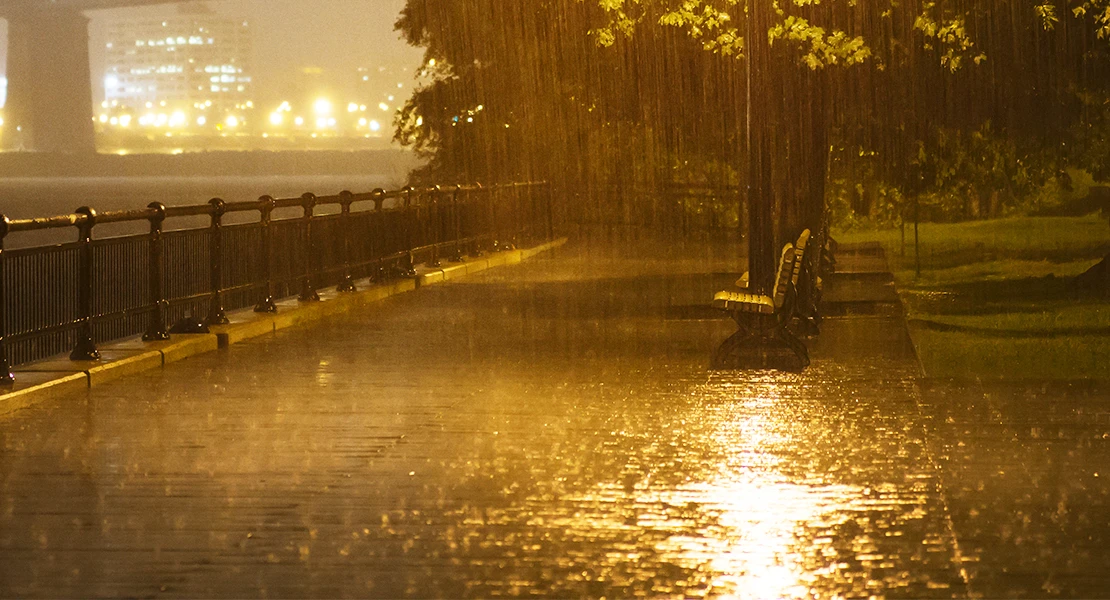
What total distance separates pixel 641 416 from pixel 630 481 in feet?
8.63

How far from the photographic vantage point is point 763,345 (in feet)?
50.5

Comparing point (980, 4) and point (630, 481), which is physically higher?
point (980, 4)

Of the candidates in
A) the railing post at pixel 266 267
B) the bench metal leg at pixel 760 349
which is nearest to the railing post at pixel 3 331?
the bench metal leg at pixel 760 349

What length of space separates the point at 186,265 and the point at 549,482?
29.4 ft

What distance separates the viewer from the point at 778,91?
19.2m

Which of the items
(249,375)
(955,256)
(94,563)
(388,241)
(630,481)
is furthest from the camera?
(955,256)

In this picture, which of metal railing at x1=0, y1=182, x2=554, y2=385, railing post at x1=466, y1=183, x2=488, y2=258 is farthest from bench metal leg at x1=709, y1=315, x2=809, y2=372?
railing post at x1=466, y1=183, x2=488, y2=258

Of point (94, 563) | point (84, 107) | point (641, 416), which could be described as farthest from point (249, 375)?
point (84, 107)

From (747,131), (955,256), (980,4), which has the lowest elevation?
(955,256)

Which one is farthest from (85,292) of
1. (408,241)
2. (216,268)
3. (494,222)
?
(494,222)

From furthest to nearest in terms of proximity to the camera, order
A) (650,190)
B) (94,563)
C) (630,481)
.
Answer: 1. (650,190)
2. (630,481)
3. (94,563)

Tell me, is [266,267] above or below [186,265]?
below

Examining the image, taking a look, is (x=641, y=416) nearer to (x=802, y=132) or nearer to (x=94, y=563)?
(x=94, y=563)

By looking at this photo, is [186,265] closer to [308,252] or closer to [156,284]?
[156,284]
